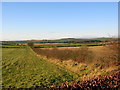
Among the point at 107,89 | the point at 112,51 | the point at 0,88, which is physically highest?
the point at 112,51

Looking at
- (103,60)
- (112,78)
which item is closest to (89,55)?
(103,60)

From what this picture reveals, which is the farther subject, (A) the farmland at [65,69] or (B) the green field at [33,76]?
(A) the farmland at [65,69]

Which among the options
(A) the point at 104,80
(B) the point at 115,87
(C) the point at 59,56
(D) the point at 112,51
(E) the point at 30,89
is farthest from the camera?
(C) the point at 59,56

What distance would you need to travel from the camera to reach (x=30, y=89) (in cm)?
802

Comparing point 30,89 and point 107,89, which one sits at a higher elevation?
point 107,89

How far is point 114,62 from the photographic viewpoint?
1160 centimetres

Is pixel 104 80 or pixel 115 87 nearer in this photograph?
pixel 115 87

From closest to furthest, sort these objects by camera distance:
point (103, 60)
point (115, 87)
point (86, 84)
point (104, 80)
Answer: point (115, 87), point (86, 84), point (104, 80), point (103, 60)

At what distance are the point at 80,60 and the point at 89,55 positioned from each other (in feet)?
3.64

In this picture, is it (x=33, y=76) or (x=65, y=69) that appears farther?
(x=65, y=69)

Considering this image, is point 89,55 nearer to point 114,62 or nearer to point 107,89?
point 114,62

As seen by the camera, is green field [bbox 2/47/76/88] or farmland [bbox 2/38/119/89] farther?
farmland [bbox 2/38/119/89]

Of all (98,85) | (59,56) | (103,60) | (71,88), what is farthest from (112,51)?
(59,56)

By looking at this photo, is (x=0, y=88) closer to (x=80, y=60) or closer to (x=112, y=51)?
(x=112, y=51)
